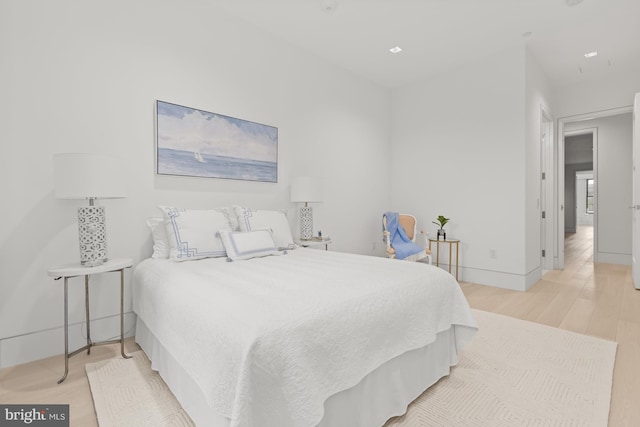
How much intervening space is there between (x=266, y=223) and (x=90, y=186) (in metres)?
1.38

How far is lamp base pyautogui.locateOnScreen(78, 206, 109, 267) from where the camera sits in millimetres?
2000

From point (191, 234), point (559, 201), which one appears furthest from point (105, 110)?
point (559, 201)

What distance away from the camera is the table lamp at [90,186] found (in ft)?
6.22

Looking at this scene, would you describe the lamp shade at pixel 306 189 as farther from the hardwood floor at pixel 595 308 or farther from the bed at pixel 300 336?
the hardwood floor at pixel 595 308

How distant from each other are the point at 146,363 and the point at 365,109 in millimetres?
4143

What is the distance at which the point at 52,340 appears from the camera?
219 centimetres

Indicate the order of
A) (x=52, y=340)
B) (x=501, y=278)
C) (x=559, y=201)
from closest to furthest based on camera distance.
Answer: (x=52, y=340)
(x=501, y=278)
(x=559, y=201)

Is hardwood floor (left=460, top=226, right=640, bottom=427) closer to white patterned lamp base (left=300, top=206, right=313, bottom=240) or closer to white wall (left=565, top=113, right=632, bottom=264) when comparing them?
white wall (left=565, top=113, right=632, bottom=264)

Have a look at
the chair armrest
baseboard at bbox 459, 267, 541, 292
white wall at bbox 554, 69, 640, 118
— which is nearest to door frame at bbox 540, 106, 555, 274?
white wall at bbox 554, 69, 640, 118

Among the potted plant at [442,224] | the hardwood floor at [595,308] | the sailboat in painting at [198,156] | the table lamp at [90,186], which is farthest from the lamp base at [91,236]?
the potted plant at [442,224]

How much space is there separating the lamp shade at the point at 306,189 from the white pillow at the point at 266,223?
1.37 ft

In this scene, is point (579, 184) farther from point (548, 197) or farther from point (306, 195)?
point (306, 195)

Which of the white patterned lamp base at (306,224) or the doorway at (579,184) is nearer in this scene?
the white patterned lamp base at (306,224)

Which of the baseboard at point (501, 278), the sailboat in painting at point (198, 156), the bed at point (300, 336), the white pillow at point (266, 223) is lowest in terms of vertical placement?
the baseboard at point (501, 278)
